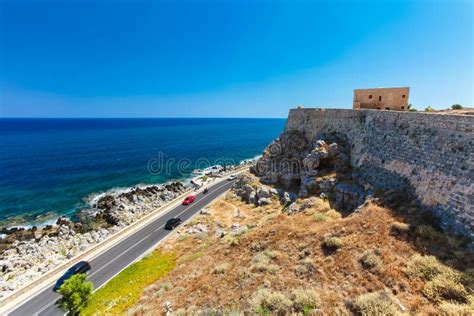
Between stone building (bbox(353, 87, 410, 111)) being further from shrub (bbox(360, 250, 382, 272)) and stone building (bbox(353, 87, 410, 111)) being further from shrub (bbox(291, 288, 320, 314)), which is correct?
shrub (bbox(291, 288, 320, 314))

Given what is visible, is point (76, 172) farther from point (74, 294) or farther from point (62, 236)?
point (74, 294)

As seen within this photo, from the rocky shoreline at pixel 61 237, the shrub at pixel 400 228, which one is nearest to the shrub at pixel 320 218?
the shrub at pixel 400 228

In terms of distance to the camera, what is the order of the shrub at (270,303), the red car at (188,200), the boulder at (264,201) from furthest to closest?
the red car at (188,200)
the boulder at (264,201)
the shrub at (270,303)

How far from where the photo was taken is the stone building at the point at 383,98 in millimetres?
24641

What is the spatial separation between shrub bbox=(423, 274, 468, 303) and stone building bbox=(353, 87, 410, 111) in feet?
72.2

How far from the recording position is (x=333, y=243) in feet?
40.4

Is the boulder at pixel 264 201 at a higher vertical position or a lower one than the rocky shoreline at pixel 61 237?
higher

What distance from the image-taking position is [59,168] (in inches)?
2362

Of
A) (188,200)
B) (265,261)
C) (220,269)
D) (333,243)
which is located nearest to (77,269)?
(220,269)

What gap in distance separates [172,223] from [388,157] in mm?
25633

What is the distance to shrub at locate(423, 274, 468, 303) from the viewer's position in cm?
821

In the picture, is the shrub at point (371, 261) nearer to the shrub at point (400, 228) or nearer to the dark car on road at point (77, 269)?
the shrub at point (400, 228)

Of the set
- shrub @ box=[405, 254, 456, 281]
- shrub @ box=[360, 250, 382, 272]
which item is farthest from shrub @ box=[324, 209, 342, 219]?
shrub @ box=[405, 254, 456, 281]

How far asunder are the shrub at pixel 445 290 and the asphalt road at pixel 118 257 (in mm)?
23173
